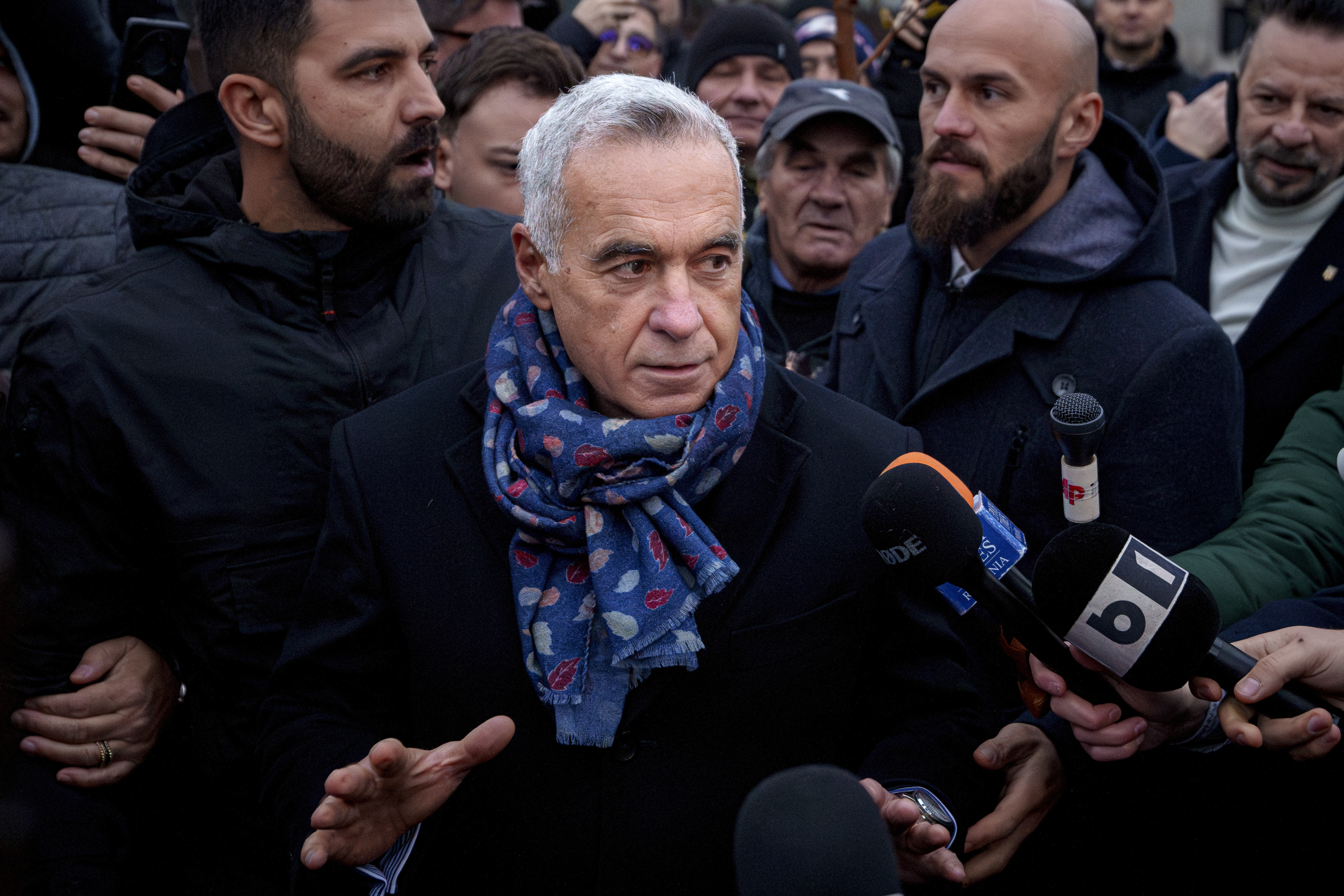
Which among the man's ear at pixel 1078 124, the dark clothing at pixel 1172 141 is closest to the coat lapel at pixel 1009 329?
the man's ear at pixel 1078 124

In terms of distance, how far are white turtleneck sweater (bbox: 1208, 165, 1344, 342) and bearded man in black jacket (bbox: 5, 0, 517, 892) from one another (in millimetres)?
2430

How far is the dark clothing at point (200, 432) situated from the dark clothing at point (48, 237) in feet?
1.25

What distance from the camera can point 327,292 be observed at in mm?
2578

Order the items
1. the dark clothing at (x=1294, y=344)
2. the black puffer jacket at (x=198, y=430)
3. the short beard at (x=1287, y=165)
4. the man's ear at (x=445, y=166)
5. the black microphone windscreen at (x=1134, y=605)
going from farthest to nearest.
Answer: the man's ear at (x=445, y=166) → the short beard at (x=1287, y=165) → the dark clothing at (x=1294, y=344) → the black puffer jacket at (x=198, y=430) → the black microphone windscreen at (x=1134, y=605)

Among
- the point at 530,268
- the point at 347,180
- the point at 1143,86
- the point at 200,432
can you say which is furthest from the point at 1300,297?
the point at 200,432

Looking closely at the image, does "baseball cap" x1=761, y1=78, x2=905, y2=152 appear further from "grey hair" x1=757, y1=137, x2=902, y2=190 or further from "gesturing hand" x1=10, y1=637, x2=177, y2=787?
"gesturing hand" x1=10, y1=637, x2=177, y2=787

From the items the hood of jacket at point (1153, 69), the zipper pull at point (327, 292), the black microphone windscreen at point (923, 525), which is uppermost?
the black microphone windscreen at point (923, 525)

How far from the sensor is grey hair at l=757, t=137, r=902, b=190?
168 inches

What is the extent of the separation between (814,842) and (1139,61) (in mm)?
5711

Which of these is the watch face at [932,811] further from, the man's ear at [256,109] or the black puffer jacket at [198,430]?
the man's ear at [256,109]

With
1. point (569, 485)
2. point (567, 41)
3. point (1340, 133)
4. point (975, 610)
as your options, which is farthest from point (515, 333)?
point (567, 41)

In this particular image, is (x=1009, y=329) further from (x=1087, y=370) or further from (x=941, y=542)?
(x=941, y=542)

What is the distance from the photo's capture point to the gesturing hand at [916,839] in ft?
6.16

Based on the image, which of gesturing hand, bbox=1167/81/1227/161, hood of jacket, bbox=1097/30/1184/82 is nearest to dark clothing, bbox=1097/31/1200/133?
hood of jacket, bbox=1097/30/1184/82
